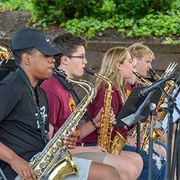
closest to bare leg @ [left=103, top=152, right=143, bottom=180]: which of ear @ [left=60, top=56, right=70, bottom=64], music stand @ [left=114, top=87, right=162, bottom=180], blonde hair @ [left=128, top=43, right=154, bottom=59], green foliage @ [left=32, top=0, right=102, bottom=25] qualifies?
music stand @ [left=114, top=87, right=162, bottom=180]

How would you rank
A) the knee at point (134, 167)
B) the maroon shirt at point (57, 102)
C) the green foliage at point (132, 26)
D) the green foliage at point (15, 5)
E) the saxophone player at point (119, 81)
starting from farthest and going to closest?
the green foliage at point (15, 5)
the green foliage at point (132, 26)
the saxophone player at point (119, 81)
the knee at point (134, 167)
the maroon shirt at point (57, 102)

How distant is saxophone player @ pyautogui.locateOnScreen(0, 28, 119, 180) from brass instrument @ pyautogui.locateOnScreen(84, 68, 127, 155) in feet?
3.28

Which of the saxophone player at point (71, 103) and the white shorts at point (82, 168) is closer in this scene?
the white shorts at point (82, 168)

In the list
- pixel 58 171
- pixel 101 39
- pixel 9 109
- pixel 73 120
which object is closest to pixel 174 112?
pixel 73 120

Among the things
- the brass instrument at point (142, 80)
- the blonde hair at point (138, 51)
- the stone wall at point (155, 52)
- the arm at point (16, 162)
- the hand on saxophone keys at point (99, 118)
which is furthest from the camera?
the stone wall at point (155, 52)

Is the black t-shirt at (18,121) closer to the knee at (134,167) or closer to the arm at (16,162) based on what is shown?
the arm at (16,162)

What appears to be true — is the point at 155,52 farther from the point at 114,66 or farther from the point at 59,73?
the point at 59,73

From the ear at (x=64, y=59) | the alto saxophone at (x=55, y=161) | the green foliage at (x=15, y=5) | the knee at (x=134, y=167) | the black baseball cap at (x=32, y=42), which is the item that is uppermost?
the black baseball cap at (x=32, y=42)

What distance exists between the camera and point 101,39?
8.30m

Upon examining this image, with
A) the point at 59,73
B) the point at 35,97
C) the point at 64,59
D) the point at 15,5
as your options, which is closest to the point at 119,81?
the point at 64,59

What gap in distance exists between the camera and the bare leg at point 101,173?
413 cm

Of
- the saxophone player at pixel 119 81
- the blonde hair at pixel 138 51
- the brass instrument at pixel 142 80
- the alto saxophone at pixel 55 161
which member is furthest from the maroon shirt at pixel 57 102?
the blonde hair at pixel 138 51

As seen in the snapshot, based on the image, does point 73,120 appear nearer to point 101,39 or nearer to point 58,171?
point 58,171

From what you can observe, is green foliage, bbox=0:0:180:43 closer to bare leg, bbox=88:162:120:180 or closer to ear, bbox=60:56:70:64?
ear, bbox=60:56:70:64
